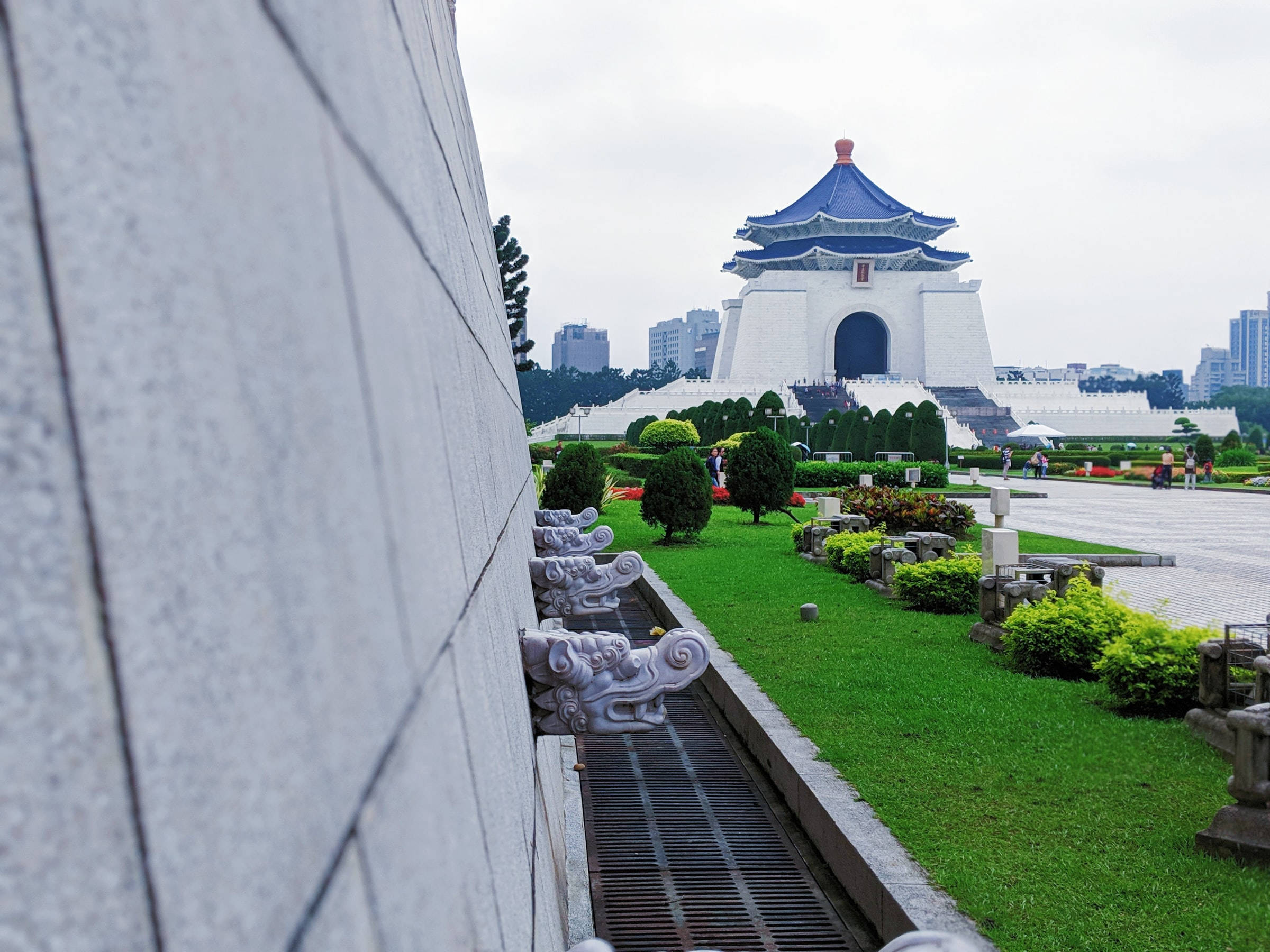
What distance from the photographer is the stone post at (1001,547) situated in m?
8.45

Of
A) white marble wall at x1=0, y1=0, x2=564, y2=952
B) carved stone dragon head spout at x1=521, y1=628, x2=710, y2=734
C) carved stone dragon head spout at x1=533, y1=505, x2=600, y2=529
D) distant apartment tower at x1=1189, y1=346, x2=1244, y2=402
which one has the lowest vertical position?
distant apartment tower at x1=1189, y1=346, x2=1244, y2=402

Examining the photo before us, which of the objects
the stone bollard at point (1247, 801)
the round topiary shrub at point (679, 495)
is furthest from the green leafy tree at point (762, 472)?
the stone bollard at point (1247, 801)

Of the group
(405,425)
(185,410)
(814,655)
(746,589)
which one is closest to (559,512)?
(814,655)

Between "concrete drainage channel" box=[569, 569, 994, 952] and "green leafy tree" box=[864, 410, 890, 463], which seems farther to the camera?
"green leafy tree" box=[864, 410, 890, 463]

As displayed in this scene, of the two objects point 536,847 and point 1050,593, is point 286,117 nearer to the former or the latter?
point 536,847

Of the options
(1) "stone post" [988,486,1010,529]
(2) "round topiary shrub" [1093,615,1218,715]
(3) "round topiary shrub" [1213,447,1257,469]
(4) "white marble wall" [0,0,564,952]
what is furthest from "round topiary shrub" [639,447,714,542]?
(3) "round topiary shrub" [1213,447,1257,469]

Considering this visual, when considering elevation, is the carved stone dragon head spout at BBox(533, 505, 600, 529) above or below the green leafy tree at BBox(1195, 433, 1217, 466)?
above

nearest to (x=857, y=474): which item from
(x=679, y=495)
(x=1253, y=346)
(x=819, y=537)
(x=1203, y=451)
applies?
(x=679, y=495)

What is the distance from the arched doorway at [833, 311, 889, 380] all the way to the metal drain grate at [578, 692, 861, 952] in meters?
53.0

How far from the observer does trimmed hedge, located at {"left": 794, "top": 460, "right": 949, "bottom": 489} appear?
2427cm

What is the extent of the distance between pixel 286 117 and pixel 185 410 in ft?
1.02

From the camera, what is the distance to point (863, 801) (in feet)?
14.3

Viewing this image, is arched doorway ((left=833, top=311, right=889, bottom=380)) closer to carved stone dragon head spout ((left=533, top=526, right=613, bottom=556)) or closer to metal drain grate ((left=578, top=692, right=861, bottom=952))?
carved stone dragon head spout ((left=533, top=526, right=613, bottom=556))

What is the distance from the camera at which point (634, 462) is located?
87.7 ft
